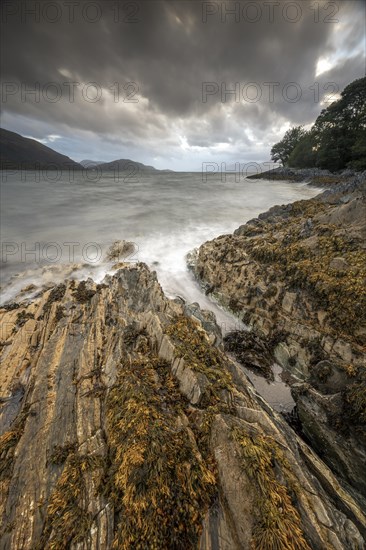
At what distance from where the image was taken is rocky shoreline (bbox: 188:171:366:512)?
489 centimetres

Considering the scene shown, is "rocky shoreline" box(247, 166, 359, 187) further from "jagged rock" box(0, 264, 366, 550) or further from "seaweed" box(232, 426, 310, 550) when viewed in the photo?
"seaweed" box(232, 426, 310, 550)

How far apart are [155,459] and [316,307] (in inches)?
272

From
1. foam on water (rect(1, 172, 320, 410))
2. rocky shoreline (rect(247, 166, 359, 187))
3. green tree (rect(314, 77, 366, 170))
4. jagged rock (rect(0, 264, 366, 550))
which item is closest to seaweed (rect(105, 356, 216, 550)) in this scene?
jagged rock (rect(0, 264, 366, 550))

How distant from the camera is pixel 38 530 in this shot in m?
3.17

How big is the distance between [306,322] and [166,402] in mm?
5678

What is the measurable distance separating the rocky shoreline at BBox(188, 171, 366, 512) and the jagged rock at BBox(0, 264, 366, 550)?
3.66 feet

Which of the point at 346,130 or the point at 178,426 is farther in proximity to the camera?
the point at 346,130

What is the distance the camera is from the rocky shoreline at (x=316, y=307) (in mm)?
4895

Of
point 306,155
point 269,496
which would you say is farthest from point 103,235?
point 306,155


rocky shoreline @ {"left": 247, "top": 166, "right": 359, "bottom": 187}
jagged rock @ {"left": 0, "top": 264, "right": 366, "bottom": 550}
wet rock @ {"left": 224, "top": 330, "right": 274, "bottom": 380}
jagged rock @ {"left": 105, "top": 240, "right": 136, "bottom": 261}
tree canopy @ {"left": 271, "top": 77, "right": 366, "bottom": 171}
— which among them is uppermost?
tree canopy @ {"left": 271, "top": 77, "right": 366, "bottom": 171}

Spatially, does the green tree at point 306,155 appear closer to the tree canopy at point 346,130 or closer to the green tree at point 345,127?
the tree canopy at point 346,130

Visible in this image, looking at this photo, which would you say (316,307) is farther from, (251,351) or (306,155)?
(306,155)

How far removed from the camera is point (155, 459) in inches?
133

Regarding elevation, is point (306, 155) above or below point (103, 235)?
above
